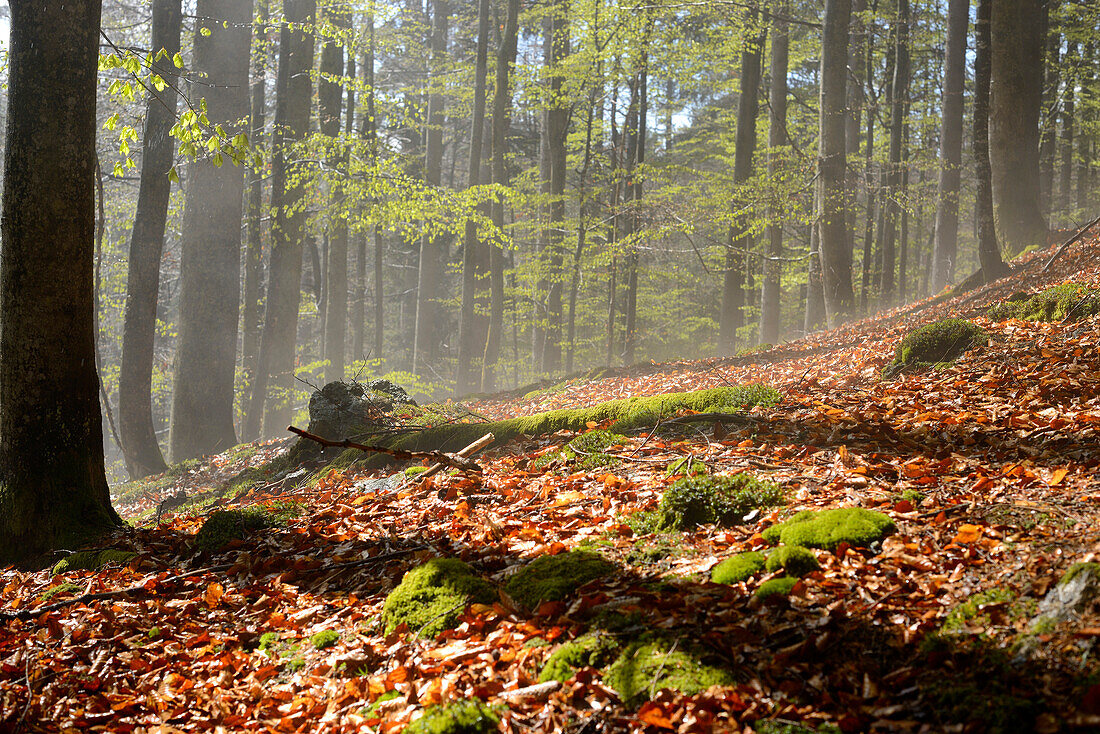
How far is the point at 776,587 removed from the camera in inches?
111

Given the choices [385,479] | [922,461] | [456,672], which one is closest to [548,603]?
[456,672]

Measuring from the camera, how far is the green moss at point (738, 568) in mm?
3027

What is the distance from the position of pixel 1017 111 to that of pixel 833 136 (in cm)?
273

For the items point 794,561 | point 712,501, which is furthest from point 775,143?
point 794,561

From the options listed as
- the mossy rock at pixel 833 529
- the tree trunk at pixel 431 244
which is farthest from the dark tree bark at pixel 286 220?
the mossy rock at pixel 833 529

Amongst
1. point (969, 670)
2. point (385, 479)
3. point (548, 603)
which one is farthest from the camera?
point (385, 479)

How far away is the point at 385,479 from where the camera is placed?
6230 mm

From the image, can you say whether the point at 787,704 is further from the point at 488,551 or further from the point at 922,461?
the point at 922,461

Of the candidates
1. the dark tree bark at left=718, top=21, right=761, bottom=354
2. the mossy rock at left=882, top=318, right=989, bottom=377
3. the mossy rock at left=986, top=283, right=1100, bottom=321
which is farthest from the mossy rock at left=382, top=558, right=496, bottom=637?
the dark tree bark at left=718, top=21, right=761, bottom=354

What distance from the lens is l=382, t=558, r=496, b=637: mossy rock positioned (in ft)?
10.6

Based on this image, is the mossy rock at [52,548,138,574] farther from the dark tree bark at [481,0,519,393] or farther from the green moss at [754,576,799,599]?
the dark tree bark at [481,0,519,393]

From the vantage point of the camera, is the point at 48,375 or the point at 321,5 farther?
the point at 321,5

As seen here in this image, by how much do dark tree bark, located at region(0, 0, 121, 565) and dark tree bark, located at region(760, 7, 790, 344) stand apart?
42.9ft

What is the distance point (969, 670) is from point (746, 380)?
7.23 m
